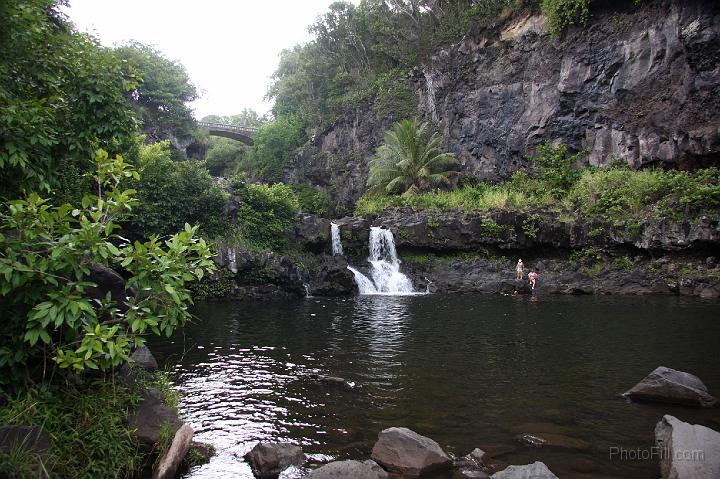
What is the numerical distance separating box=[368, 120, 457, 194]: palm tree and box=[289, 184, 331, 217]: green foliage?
6.83 m

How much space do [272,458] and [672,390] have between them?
243 inches

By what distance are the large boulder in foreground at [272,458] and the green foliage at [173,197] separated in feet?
57.1

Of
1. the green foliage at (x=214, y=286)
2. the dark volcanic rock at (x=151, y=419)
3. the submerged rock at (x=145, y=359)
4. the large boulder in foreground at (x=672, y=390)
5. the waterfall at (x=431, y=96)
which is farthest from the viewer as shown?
A: the waterfall at (x=431, y=96)

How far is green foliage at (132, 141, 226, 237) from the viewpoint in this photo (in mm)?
21781

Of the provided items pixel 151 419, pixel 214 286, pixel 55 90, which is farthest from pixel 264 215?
pixel 151 419

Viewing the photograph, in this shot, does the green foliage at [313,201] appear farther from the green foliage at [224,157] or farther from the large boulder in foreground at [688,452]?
the large boulder in foreground at [688,452]

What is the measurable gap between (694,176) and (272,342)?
872 inches

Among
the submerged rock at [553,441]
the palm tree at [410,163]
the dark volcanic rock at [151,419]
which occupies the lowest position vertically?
the submerged rock at [553,441]

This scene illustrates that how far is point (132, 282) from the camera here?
445cm

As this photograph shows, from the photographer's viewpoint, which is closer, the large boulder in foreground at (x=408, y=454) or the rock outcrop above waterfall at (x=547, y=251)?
the large boulder in foreground at (x=408, y=454)

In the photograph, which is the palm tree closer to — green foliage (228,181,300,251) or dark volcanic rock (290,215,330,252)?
dark volcanic rock (290,215,330,252)

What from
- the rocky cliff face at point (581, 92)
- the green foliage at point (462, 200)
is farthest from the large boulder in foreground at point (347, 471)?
the rocky cliff face at point (581, 92)

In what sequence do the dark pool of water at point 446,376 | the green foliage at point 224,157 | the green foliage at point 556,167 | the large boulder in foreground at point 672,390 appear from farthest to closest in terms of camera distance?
the green foliage at point 224,157
the green foliage at point 556,167
the large boulder in foreground at point 672,390
the dark pool of water at point 446,376

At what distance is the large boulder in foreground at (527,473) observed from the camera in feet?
14.7
